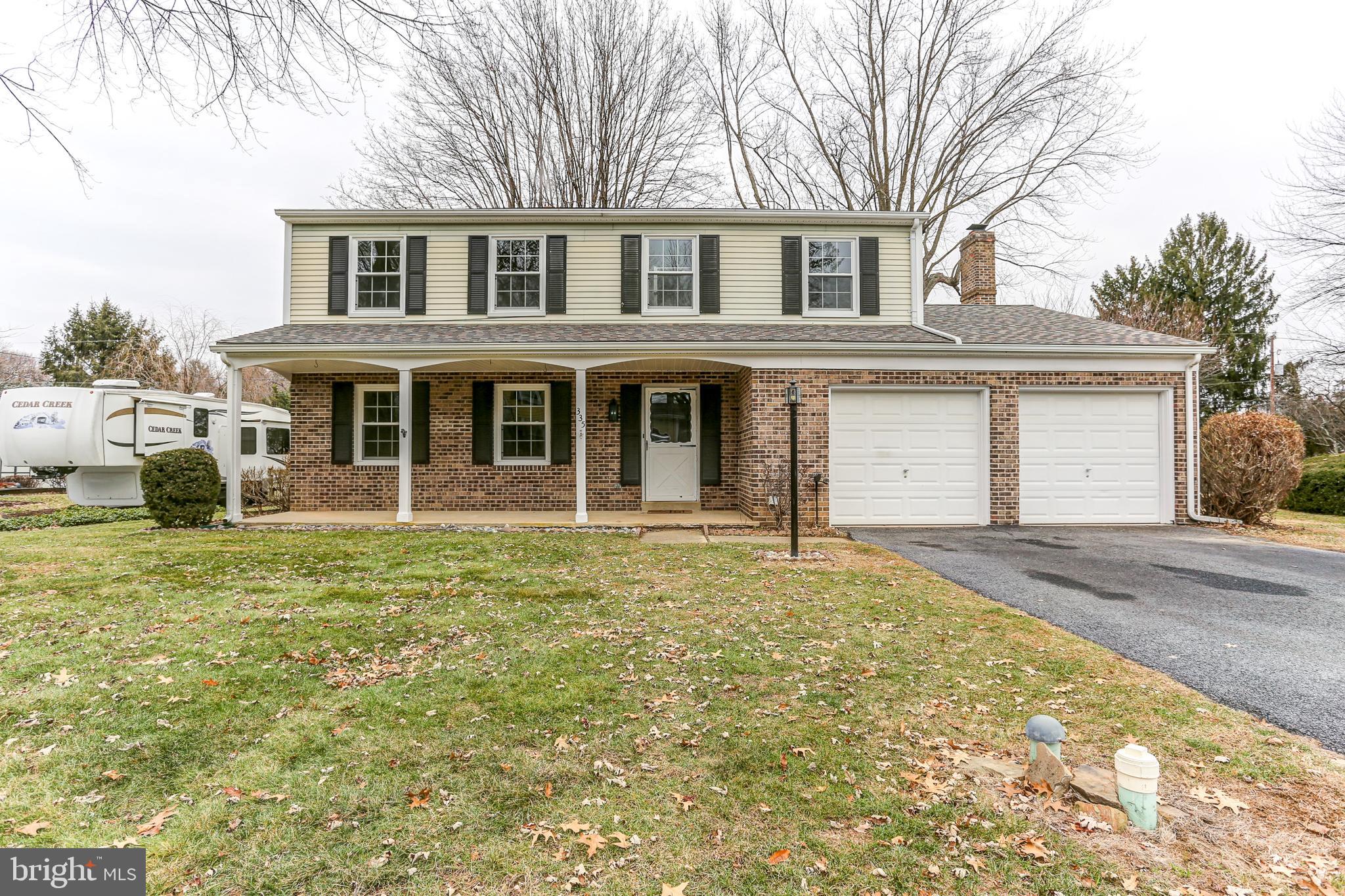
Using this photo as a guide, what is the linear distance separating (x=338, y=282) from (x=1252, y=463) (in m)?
16.3

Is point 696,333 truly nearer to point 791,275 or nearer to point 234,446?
point 791,275

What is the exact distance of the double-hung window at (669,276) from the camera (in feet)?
37.0

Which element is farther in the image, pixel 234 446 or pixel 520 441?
pixel 520 441

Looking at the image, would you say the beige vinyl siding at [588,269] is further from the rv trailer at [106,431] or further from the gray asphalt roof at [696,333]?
the rv trailer at [106,431]

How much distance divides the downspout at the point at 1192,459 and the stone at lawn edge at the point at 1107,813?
10263mm

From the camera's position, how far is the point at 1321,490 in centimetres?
1409

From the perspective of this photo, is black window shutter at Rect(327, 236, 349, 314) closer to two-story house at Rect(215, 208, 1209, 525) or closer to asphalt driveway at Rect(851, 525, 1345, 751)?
two-story house at Rect(215, 208, 1209, 525)

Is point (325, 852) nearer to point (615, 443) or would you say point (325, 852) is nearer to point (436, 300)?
point (615, 443)

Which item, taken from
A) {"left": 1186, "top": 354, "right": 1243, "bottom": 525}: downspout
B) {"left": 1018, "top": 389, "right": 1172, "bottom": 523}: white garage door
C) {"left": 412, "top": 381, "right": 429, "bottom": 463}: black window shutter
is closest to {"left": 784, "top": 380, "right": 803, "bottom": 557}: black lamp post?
{"left": 1018, "top": 389, "right": 1172, "bottom": 523}: white garage door

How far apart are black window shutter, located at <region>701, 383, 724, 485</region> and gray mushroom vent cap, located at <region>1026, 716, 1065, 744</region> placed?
8.53m

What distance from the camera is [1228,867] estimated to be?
206 cm

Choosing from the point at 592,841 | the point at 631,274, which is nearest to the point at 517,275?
Answer: the point at 631,274

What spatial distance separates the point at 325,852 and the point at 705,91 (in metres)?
21.2

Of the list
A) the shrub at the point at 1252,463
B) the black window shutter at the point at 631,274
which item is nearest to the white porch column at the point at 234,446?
the black window shutter at the point at 631,274
